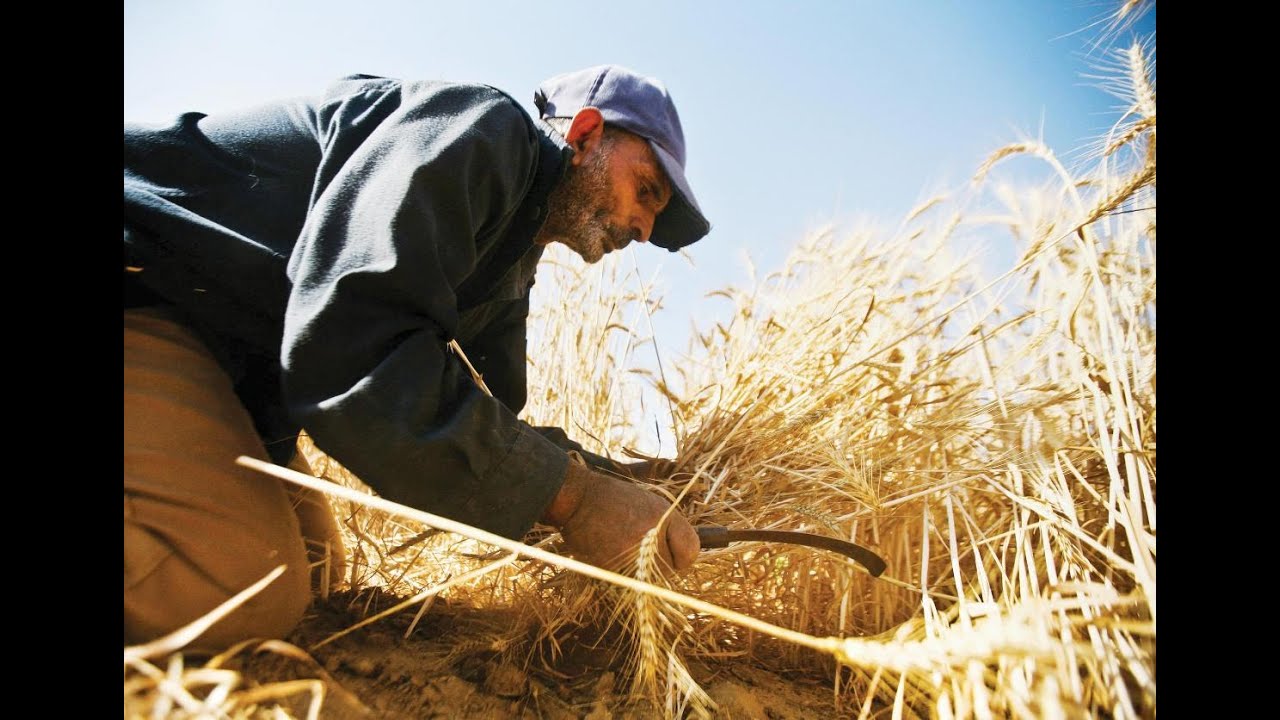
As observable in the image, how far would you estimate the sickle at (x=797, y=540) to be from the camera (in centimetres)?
109

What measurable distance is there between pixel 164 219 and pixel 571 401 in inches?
46.7

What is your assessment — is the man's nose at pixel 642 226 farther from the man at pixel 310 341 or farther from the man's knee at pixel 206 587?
the man's knee at pixel 206 587

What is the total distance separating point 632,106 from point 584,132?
14cm

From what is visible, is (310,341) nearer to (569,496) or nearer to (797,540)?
(569,496)

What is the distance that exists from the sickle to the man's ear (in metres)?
0.89

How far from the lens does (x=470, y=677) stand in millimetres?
1024

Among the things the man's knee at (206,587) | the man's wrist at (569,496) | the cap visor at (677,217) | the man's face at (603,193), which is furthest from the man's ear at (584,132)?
the man's knee at (206,587)

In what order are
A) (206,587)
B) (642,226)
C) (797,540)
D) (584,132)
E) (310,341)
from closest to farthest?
(310,341)
(206,587)
(797,540)
(584,132)
(642,226)

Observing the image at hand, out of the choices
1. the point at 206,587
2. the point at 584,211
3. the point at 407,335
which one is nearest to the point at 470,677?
the point at 206,587
